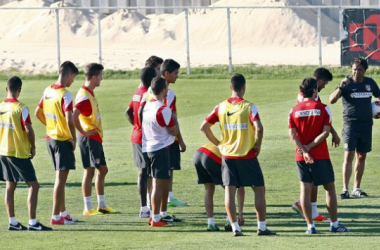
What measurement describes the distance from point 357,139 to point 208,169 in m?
3.48

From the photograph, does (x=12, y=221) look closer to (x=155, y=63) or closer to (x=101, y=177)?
(x=101, y=177)

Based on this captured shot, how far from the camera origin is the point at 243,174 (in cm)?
1126

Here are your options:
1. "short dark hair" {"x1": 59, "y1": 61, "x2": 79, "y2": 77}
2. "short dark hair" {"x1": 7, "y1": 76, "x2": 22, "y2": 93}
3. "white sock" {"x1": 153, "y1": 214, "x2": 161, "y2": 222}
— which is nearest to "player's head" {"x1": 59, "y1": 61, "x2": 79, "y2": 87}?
"short dark hair" {"x1": 59, "y1": 61, "x2": 79, "y2": 77}

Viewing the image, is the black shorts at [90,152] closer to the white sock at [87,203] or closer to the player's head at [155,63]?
the white sock at [87,203]

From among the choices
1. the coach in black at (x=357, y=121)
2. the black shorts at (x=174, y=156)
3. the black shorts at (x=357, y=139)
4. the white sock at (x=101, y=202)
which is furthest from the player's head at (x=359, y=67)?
the white sock at (x=101, y=202)

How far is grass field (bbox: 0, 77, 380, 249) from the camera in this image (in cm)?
1095

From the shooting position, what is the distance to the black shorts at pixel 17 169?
1190 centimetres

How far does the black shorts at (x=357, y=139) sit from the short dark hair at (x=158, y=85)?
365 centimetres

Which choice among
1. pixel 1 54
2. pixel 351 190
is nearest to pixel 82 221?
pixel 351 190

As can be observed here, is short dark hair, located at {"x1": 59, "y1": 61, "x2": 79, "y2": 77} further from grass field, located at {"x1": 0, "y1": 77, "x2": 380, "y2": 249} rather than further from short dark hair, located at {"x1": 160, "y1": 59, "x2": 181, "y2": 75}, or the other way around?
grass field, located at {"x1": 0, "y1": 77, "x2": 380, "y2": 249}

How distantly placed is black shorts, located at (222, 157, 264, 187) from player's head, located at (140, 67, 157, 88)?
2.00 m

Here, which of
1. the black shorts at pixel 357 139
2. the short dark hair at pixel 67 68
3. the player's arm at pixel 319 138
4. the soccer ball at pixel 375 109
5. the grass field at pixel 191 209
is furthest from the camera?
the soccer ball at pixel 375 109

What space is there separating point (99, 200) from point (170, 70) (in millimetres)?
2012

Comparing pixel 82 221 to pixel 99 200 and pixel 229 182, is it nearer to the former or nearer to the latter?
pixel 99 200
